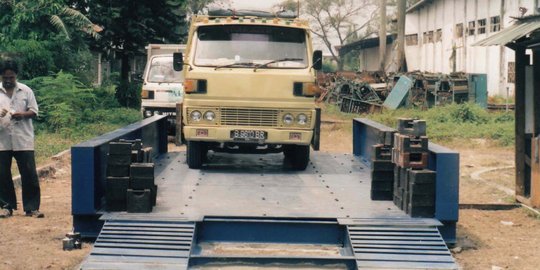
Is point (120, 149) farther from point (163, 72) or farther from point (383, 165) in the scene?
point (163, 72)

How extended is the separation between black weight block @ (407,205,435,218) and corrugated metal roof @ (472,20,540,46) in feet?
11.3

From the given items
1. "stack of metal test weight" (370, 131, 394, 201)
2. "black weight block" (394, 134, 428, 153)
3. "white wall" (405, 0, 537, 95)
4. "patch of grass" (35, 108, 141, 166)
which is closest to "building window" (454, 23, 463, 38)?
"white wall" (405, 0, 537, 95)

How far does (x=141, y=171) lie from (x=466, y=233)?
3.80m

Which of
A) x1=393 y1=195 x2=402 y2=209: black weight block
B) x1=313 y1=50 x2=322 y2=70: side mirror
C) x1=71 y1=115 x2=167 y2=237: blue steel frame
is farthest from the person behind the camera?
x1=313 y1=50 x2=322 y2=70: side mirror

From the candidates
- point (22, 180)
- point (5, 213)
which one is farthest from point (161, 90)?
point (22, 180)

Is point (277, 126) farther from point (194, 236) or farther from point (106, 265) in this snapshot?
point (106, 265)

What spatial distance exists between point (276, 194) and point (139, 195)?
1587 mm

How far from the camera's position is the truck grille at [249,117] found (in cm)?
1017

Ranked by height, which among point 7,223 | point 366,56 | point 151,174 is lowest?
point 7,223

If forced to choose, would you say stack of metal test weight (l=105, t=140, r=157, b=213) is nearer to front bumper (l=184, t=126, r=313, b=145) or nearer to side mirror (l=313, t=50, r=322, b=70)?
front bumper (l=184, t=126, r=313, b=145)

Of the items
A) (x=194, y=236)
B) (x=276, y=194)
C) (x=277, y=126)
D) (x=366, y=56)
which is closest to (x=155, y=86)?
(x=277, y=126)

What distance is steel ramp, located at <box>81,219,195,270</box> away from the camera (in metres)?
6.33

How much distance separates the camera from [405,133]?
7992 millimetres

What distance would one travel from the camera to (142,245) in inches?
263
